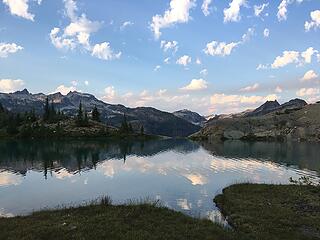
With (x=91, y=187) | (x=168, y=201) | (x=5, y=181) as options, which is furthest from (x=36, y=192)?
(x=168, y=201)

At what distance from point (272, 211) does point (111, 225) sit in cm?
2099

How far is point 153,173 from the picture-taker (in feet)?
324

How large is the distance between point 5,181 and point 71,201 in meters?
27.7

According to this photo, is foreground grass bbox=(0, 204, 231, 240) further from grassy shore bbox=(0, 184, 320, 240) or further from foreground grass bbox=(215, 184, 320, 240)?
foreground grass bbox=(215, 184, 320, 240)

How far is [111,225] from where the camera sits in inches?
1251

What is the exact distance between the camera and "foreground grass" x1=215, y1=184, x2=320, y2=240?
1371 inches

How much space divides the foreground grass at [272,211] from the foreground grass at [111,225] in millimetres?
4207

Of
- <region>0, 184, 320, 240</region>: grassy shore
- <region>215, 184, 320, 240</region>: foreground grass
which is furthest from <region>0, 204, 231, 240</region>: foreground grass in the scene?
<region>215, 184, 320, 240</region>: foreground grass

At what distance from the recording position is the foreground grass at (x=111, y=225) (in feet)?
97.0

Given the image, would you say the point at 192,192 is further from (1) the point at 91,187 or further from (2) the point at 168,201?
(1) the point at 91,187

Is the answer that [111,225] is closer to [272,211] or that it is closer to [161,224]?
[161,224]

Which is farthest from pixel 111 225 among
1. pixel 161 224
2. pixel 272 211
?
pixel 272 211

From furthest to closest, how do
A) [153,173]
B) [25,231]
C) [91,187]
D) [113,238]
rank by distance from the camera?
1. [153,173]
2. [91,187]
3. [25,231]
4. [113,238]

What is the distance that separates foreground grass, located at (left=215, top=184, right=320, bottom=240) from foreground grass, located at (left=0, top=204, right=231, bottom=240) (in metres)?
4.21
